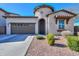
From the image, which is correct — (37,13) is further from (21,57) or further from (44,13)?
(21,57)

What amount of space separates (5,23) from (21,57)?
1260 cm

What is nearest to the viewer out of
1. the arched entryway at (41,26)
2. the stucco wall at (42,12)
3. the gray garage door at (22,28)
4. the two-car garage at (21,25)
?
the stucco wall at (42,12)

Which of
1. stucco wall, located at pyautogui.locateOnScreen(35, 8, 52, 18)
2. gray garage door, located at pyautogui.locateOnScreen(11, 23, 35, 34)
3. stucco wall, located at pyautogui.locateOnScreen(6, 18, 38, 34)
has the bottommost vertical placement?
gray garage door, located at pyautogui.locateOnScreen(11, 23, 35, 34)

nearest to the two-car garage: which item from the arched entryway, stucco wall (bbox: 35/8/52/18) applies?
the arched entryway

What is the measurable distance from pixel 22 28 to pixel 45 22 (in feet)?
11.6

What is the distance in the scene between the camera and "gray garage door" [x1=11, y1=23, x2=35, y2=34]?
17.3 metres

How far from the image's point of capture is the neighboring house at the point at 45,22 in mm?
15148

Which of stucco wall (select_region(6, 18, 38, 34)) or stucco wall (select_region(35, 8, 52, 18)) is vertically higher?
stucco wall (select_region(35, 8, 52, 18))

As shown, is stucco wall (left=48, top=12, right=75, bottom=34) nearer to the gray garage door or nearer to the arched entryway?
the arched entryway

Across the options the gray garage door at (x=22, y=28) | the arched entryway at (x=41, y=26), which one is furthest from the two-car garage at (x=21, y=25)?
the arched entryway at (x=41, y=26)

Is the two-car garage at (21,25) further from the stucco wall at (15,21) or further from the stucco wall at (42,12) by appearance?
the stucco wall at (42,12)

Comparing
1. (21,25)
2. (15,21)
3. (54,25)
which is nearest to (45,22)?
(54,25)

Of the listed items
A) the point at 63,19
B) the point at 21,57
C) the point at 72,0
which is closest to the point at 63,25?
the point at 63,19

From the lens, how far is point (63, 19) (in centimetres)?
1543
